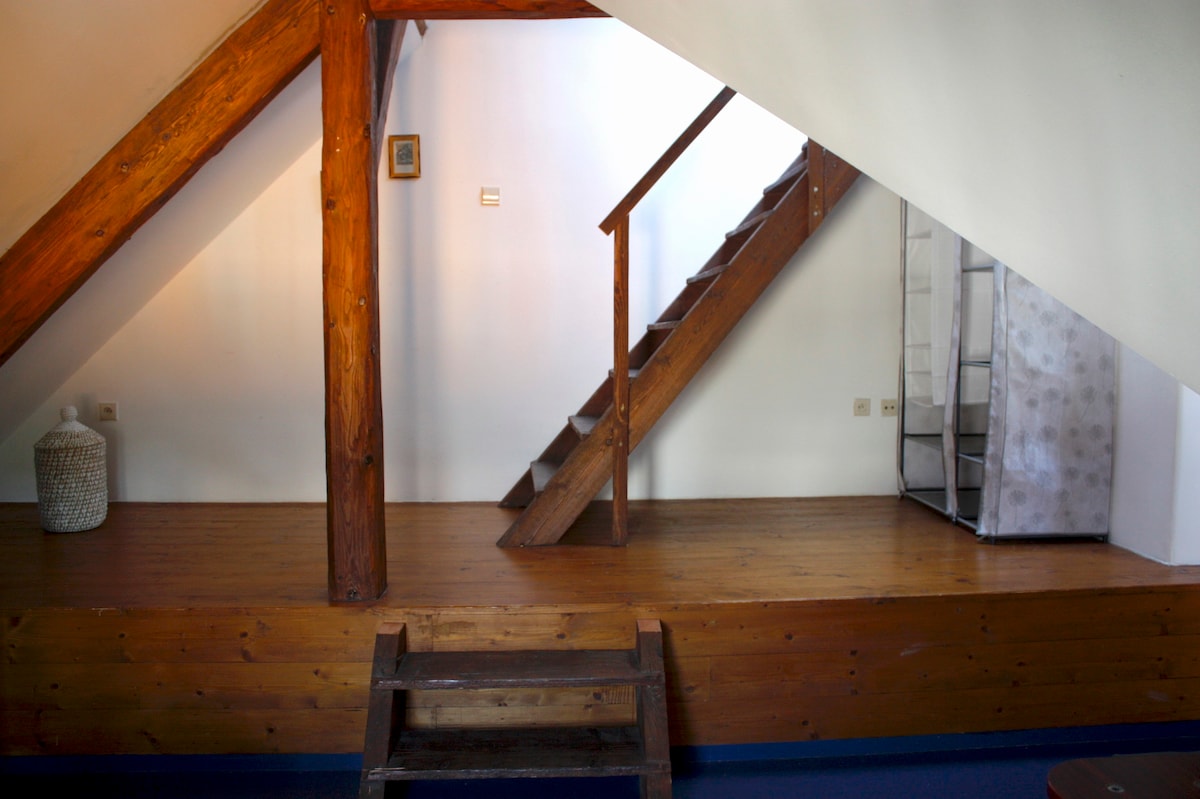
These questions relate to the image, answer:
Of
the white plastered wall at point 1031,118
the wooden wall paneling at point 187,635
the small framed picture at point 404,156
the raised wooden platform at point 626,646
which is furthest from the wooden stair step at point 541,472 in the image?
the white plastered wall at point 1031,118

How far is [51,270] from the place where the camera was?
9.25 feet

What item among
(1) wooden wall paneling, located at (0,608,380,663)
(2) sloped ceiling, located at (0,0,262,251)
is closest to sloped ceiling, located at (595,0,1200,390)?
(2) sloped ceiling, located at (0,0,262,251)

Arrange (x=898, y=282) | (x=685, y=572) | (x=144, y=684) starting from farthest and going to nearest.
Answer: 1. (x=898, y=282)
2. (x=685, y=572)
3. (x=144, y=684)

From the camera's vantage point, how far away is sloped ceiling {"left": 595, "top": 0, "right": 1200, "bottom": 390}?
1081 millimetres

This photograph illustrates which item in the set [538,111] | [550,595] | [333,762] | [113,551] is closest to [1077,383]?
[550,595]

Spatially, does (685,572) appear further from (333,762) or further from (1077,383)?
(1077,383)

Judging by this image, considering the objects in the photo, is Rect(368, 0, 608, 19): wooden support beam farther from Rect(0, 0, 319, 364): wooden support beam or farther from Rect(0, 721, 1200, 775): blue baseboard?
Rect(0, 721, 1200, 775): blue baseboard

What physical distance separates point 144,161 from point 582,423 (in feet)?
6.54

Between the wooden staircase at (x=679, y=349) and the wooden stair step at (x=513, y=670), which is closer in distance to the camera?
the wooden stair step at (x=513, y=670)

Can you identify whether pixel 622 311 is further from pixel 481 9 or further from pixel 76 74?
pixel 76 74

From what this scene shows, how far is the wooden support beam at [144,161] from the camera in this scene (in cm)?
280

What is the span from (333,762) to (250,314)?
89.5 inches

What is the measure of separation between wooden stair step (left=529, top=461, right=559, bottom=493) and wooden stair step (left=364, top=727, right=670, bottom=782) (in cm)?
110

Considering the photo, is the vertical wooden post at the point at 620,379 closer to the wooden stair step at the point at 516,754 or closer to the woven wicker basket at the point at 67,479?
the wooden stair step at the point at 516,754
